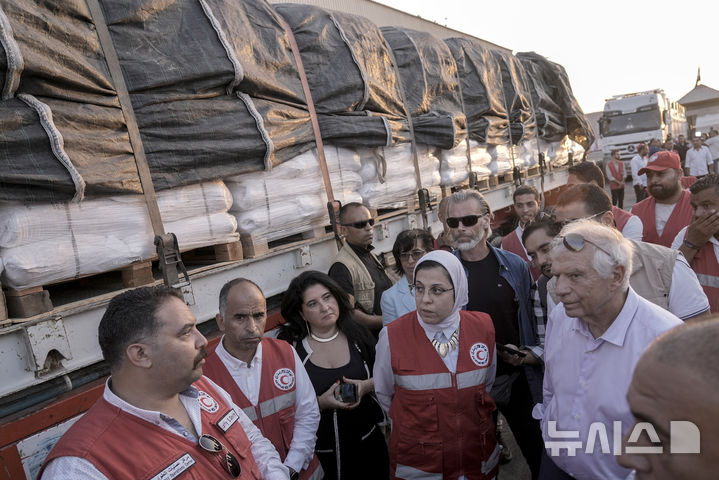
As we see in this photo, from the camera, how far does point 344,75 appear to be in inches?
141

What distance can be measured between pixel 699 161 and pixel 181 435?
50.1 feet

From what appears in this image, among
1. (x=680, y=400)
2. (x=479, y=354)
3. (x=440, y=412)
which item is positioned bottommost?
(x=440, y=412)

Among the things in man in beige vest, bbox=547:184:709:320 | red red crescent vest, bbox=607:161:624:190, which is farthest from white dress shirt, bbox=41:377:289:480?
red red crescent vest, bbox=607:161:624:190

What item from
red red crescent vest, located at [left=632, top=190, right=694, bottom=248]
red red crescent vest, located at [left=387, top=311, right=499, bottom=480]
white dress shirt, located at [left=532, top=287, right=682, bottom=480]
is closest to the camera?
white dress shirt, located at [left=532, top=287, right=682, bottom=480]

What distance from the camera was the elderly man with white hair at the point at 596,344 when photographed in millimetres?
1846

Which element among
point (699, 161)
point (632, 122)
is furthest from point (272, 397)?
point (632, 122)

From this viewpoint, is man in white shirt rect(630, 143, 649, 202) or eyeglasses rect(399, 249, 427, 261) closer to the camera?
eyeglasses rect(399, 249, 427, 261)

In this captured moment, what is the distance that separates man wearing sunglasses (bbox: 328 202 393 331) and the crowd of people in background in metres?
0.01

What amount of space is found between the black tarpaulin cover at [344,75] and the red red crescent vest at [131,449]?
233 cm

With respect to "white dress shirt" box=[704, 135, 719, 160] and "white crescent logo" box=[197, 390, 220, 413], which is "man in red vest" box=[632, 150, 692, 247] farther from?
"white dress shirt" box=[704, 135, 719, 160]

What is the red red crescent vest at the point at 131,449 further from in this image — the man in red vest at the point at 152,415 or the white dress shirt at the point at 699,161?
the white dress shirt at the point at 699,161

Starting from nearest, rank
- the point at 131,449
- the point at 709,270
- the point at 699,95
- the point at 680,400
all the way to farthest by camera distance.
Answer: the point at 680,400, the point at 131,449, the point at 709,270, the point at 699,95

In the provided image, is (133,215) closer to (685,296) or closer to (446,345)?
(446,345)

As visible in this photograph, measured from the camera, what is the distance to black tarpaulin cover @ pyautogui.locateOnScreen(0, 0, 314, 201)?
193cm
